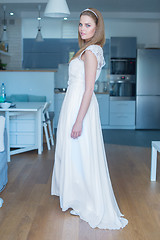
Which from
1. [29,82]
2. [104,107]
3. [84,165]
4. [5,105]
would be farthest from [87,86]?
[104,107]

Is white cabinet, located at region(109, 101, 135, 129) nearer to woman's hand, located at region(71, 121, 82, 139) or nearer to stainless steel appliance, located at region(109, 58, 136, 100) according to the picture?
stainless steel appliance, located at region(109, 58, 136, 100)

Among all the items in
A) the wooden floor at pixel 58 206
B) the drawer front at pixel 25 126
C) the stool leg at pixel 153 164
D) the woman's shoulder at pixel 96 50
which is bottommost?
the wooden floor at pixel 58 206

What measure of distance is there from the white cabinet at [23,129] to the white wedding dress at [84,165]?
9.33ft

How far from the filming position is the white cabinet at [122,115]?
8.25 metres

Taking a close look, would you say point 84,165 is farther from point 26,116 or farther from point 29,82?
point 29,82

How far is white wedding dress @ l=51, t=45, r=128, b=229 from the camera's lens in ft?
7.94

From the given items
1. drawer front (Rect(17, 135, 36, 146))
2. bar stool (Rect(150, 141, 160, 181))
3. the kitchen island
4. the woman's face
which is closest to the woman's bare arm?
the woman's face

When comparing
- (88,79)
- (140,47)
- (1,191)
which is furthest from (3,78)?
(88,79)

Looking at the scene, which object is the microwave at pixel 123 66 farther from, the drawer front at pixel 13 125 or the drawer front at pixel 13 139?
the drawer front at pixel 13 139

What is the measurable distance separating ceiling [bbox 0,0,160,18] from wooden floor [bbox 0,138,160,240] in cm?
399

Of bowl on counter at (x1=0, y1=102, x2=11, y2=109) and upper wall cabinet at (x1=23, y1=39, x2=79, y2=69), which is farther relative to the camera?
upper wall cabinet at (x1=23, y1=39, x2=79, y2=69)

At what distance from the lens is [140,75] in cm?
807

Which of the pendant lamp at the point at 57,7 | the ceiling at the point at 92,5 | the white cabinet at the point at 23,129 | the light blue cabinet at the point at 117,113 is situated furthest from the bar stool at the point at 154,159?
the light blue cabinet at the point at 117,113

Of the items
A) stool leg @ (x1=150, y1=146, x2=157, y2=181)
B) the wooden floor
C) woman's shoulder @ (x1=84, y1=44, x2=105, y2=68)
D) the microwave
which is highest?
the microwave
